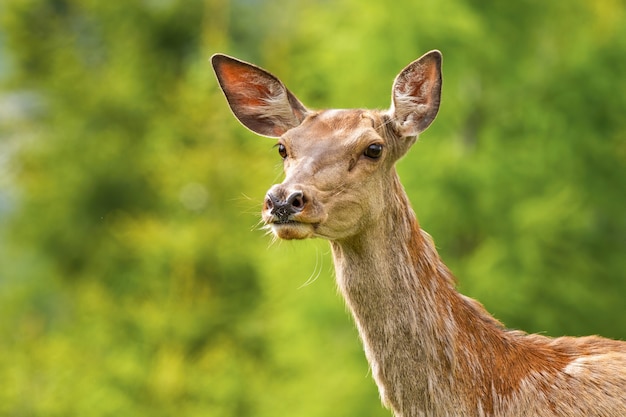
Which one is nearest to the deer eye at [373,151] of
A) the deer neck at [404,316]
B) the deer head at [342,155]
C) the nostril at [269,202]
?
the deer head at [342,155]

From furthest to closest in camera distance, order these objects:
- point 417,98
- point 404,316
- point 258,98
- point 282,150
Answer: point 258,98 < point 417,98 < point 282,150 < point 404,316

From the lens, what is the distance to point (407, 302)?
591 centimetres

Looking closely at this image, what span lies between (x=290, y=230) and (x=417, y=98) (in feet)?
3.65

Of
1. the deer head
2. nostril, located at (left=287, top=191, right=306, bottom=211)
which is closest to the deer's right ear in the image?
the deer head

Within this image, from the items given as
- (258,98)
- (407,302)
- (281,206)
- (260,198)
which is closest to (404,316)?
(407,302)

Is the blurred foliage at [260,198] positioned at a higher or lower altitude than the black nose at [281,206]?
higher

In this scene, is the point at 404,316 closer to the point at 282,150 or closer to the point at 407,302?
the point at 407,302

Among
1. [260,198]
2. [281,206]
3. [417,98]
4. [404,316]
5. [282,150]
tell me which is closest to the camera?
[281,206]

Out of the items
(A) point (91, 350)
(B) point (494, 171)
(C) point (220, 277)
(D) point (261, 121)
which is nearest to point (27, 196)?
(A) point (91, 350)

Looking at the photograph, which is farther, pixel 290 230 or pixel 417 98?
pixel 417 98

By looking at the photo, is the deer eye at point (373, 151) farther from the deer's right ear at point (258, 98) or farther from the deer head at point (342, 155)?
the deer's right ear at point (258, 98)

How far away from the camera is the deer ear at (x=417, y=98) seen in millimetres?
6211

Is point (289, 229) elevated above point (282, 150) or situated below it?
below

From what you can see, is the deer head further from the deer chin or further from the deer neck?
the deer neck
